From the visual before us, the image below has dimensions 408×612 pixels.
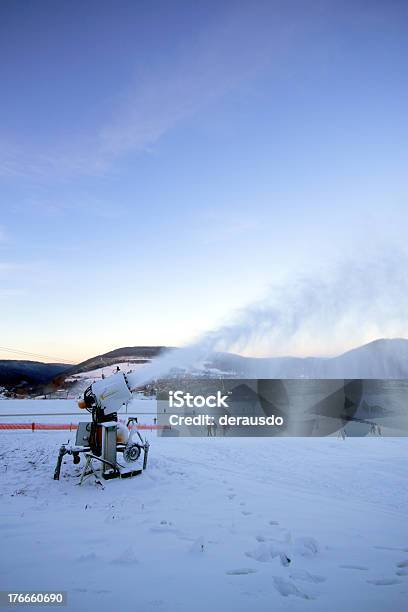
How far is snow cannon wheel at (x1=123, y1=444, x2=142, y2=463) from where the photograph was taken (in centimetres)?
1422

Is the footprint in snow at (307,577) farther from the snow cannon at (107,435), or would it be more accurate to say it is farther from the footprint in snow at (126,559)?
the snow cannon at (107,435)

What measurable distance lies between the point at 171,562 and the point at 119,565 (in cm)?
92

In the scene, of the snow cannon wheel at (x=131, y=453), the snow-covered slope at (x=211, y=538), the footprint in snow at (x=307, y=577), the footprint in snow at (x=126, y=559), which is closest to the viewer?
the snow-covered slope at (x=211, y=538)

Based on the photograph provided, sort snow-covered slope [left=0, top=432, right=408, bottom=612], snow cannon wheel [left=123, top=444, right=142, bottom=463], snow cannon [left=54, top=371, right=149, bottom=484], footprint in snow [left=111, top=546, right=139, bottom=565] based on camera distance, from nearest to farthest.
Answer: snow-covered slope [left=0, top=432, right=408, bottom=612], footprint in snow [left=111, top=546, right=139, bottom=565], snow cannon [left=54, top=371, right=149, bottom=484], snow cannon wheel [left=123, top=444, right=142, bottom=463]

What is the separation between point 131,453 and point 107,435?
6.52 ft

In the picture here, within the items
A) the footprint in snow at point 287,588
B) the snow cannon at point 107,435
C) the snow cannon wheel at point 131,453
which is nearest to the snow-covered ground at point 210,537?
the footprint in snow at point 287,588

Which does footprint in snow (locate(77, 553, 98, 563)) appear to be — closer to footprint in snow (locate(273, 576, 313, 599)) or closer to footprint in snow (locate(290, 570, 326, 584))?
footprint in snow (locate(273, 576, 313, 599))

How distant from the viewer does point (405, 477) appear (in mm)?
13805

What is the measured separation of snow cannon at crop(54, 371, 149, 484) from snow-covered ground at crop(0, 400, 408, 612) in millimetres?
748

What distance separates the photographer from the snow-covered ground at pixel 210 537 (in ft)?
18.4

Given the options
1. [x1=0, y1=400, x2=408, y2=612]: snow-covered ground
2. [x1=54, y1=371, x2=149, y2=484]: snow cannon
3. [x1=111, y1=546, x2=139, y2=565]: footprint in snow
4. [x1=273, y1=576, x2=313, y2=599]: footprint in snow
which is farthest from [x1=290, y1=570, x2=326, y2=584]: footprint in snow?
[x1=54, y1=371, x2=149, y2=484]: snow cannon

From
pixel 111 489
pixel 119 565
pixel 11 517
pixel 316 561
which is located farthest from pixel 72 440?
pixel 316 561

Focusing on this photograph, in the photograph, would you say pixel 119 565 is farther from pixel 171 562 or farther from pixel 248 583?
pixel 248 583

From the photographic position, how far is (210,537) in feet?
25.5
